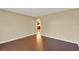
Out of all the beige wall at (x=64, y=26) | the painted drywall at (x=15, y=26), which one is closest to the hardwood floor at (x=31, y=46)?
the painted drywall at (x=15, y=26)

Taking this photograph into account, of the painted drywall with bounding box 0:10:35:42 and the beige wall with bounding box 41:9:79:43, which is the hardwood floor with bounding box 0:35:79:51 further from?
the beige wall with bounding box 41:9:79:43

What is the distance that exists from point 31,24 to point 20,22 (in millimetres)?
195

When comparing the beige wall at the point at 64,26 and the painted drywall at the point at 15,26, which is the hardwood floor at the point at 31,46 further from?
the beige wall at the point at 64,26

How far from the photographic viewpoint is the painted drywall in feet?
5.69

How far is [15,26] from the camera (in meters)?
1.77

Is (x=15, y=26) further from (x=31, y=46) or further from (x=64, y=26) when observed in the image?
(x=64, y=26)

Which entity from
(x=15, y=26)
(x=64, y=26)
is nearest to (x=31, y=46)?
(x=15, y=26)

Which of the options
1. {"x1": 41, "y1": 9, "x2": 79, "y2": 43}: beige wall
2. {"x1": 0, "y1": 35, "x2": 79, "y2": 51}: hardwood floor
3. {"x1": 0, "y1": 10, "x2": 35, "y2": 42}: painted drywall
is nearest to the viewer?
{"x1": 0, "y1": 35, "x2": 79, "y2": 51}: hardwood floor

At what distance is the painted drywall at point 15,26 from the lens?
1.73m

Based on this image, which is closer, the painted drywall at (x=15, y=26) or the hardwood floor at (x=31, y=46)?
the hardwood floor at (x=31, y=46)

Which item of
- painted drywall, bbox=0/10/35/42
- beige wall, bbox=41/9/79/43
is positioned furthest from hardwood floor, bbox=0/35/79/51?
beige wall, bbox=41/9/79/43
